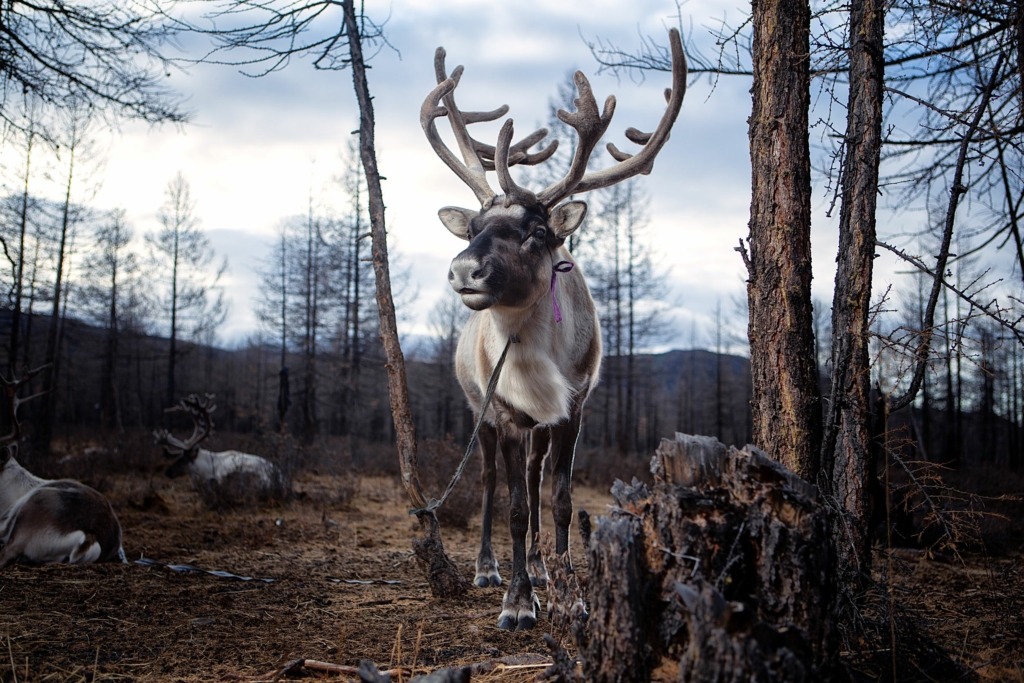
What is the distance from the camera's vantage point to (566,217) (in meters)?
4.27

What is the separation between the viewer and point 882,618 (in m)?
2.68

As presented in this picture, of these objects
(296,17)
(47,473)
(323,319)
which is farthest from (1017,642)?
(323,319)

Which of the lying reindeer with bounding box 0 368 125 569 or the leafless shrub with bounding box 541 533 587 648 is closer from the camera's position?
the leafless shrub with bounding box 541 533 587 648

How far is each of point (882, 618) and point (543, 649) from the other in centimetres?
161

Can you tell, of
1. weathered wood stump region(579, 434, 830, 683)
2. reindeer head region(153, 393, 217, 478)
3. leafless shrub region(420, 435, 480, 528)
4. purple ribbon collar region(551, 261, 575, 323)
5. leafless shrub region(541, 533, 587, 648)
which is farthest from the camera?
reindeer head region(153, 393, 217, 478)

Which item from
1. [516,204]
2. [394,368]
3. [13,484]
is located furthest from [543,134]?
[13,484]

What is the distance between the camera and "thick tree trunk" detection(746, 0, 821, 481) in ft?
10.0

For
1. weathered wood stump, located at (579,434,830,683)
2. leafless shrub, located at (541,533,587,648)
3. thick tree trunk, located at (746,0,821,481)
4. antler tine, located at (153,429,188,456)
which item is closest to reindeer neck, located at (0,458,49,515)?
leafless shrub, located at (541,533,587,648)

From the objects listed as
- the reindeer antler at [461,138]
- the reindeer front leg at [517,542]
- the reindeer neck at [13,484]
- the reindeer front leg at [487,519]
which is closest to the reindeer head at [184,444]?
the reindeer neck at [13,484]

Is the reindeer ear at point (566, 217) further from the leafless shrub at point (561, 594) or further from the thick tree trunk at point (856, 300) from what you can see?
the leafless shrub at point (561, 594)

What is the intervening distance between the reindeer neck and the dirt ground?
2.95ft

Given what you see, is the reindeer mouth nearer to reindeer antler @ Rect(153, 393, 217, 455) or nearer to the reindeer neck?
the reindeer neck

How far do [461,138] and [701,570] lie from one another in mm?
4009

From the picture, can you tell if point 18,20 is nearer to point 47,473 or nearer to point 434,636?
point 47,473
